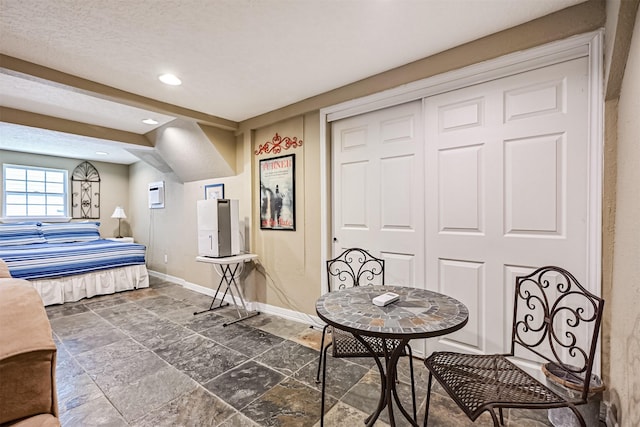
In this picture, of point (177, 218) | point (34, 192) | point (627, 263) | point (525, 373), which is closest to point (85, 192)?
point (34, 192)

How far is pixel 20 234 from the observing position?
14.6 feet

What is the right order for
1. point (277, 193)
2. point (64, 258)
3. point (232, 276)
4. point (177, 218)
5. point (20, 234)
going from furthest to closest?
point (177, 218) < point (20, 234) < point (64, 258) < point (232, 276) < point (277, 193)

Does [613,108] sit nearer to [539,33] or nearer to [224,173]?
[539,33]

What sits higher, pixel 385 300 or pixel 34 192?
pixel 34 192

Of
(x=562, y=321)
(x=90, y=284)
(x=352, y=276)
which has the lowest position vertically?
(x=90, y=284)

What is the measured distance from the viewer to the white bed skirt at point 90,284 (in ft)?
12.1

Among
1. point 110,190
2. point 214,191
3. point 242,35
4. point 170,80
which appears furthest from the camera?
point 110,190

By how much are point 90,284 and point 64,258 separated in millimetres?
496

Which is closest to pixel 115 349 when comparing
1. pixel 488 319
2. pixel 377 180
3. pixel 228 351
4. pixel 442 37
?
pixel 228 351

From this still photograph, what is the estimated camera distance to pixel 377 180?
8.30ft

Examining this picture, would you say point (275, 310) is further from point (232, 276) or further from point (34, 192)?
point (34, 192)

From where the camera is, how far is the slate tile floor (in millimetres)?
1647

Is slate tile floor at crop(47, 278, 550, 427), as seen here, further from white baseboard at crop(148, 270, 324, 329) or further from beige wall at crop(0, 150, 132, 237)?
beige wall at crop(0, 150, 132, 237)

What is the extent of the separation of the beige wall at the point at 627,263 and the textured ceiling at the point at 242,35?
75 cm
